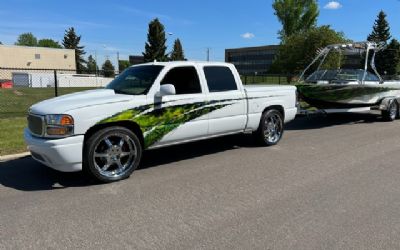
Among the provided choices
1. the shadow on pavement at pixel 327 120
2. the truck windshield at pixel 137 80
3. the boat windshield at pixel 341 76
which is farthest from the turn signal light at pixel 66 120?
the boat windshield at pixel 341 76

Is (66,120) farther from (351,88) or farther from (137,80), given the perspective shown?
(351,88)

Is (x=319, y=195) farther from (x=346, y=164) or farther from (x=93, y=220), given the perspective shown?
(x=93, y=220)

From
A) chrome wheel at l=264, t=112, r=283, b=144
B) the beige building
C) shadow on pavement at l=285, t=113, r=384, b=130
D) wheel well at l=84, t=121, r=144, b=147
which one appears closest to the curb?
wheel well at l=84, t=121, r=144, b=147

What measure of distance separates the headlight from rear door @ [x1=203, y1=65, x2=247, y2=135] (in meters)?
2.58

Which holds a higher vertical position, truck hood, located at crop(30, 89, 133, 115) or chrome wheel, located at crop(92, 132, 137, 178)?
truck hood, located at crop(30, 89, 133, 115)

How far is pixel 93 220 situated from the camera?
13.9 feet

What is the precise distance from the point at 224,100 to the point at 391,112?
827 centimetres

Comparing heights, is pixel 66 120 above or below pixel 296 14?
below

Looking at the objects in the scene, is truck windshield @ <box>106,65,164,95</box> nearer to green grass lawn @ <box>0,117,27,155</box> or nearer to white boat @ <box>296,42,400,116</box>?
green grass lawn @ <box>0,117,27,155</box>

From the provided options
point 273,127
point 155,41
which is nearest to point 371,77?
point 273,127

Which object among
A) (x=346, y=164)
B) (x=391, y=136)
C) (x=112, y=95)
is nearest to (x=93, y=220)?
(x=112, y=95)

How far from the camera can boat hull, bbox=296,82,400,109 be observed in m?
11.2

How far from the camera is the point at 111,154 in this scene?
5.64 metres

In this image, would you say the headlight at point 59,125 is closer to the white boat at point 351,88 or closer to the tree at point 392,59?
the white boat at point 351,88
